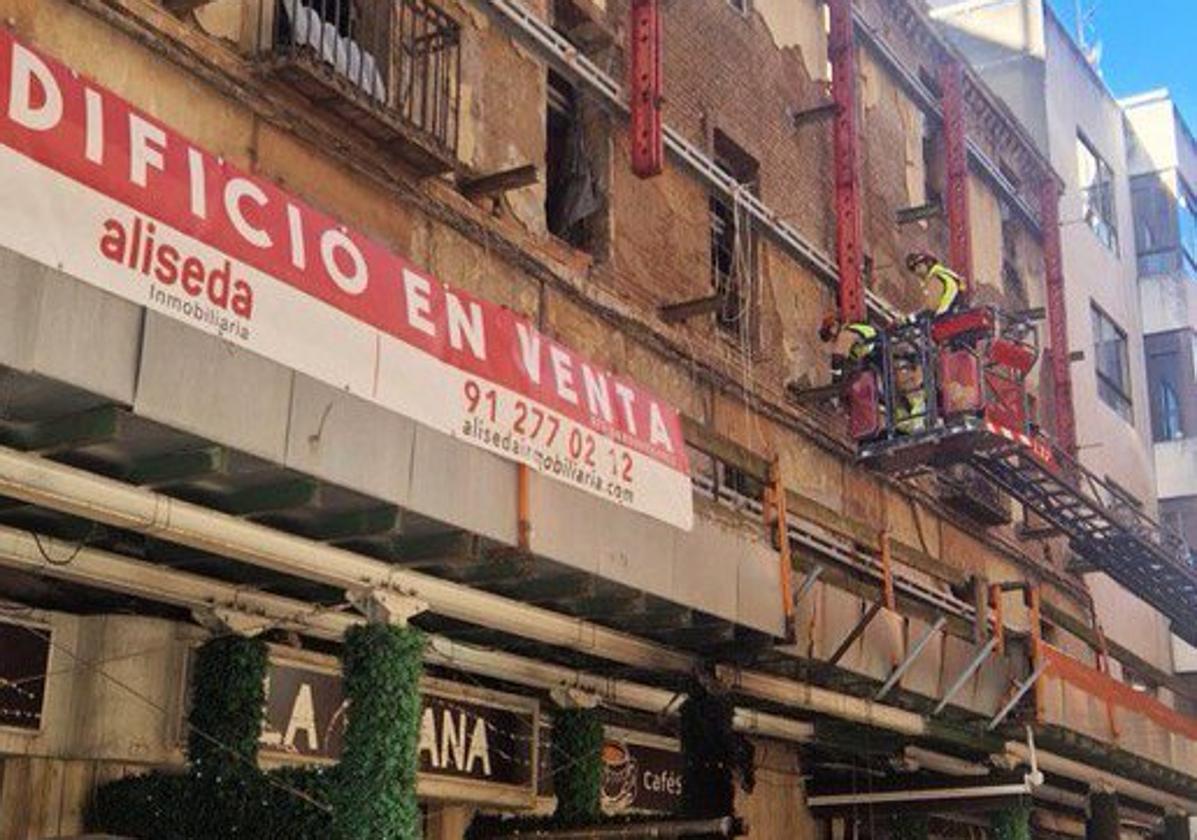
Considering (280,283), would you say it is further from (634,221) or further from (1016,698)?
(1016,698)

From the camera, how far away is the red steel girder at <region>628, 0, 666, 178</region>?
1617cm

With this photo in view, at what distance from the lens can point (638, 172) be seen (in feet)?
53.1

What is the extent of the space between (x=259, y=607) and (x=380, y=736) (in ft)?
5.15

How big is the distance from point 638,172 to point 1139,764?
9834 mm

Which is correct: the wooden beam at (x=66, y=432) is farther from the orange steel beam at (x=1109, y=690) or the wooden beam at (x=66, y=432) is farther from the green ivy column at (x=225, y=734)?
the orange steel beam at (x=1109, y=690)

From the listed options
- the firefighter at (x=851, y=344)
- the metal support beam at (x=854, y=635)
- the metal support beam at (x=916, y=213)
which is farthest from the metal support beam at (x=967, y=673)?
the metal support beam at (x=916, y=213)

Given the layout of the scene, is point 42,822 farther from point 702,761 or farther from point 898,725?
point 898,725

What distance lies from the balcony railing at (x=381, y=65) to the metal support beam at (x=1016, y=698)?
787cm

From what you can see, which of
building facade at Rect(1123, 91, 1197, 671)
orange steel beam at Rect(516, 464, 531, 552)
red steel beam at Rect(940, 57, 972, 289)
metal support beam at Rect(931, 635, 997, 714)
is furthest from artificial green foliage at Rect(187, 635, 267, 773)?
building facade at Rect(1123, 91, 1197, 671)

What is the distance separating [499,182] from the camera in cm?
1378

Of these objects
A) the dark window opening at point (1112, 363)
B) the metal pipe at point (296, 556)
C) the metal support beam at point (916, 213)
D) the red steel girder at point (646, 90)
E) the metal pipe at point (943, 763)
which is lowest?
the metal pipe at point (943, 763)

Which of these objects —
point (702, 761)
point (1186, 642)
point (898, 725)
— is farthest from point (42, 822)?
point (1186, 642)

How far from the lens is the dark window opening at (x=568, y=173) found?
16.0 metres

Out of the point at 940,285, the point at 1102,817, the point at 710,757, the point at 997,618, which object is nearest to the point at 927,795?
the point at 997,618
